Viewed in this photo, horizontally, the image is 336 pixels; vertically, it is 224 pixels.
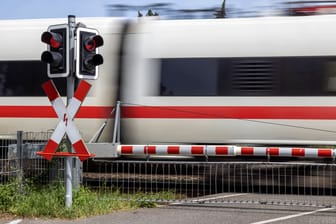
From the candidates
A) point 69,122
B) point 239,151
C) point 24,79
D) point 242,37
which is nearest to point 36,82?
point 24,79

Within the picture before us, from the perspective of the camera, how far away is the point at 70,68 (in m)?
8.59

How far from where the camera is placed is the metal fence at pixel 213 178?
34.9ft

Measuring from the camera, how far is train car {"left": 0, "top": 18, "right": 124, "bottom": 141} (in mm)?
12789

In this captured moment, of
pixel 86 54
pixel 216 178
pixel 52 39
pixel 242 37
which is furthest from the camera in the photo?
pixel 242 37

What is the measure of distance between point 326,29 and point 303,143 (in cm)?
224

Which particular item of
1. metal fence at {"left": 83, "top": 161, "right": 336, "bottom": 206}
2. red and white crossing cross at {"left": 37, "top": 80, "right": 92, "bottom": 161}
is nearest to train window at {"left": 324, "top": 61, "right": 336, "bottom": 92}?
metal fence at {"left": 83, "top": 161, "right": 336, "bottom": 206}

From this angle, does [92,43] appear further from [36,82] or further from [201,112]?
[36,82]

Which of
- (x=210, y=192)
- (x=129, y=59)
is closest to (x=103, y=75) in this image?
(x=129, y=59)

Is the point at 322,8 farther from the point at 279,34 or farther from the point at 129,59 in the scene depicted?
the point at 129,59

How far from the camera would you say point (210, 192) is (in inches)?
443

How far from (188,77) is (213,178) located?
227 centimetres

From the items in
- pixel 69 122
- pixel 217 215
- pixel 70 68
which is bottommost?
pixel 217 215

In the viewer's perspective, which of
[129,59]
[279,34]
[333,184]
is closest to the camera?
[333,184]

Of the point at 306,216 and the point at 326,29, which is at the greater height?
the point at 326,29
